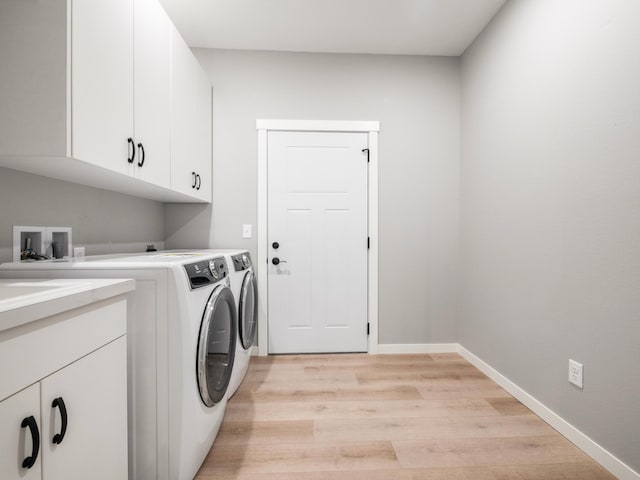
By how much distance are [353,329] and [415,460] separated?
1.26 metres

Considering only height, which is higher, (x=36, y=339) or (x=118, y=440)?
(x=36, y=339)

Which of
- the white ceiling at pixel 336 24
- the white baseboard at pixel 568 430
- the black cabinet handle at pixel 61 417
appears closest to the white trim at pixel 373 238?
the white ceiling at pixel 336 24

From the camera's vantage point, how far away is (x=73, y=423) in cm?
79

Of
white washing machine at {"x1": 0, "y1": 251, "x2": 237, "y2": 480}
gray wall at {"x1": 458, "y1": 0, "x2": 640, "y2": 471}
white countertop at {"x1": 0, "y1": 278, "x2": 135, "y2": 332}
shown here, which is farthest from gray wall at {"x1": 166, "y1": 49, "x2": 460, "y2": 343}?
white countertop at {"x1": 0, "y1": 278, "x2": 135, "y2": 332}

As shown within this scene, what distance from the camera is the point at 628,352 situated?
123 cm

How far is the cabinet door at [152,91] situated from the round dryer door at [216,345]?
76cm

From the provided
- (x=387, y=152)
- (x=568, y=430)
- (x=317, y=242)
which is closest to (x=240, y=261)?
(x=317, y=242)

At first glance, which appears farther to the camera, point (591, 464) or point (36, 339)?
point (591, 464)

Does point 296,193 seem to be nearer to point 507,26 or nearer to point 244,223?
point 244,223

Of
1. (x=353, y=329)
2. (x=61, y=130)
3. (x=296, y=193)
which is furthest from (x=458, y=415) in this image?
(x=61, y=130)

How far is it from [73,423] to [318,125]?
2388 millimetres

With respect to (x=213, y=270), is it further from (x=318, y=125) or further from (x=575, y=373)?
(x=575, y=373)

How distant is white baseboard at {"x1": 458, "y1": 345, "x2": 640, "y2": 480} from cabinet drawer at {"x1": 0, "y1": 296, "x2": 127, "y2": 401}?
2083 millimetres

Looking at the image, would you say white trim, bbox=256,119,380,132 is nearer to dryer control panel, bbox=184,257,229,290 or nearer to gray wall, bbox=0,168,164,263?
gray wall, bbox=0,168,164,263
